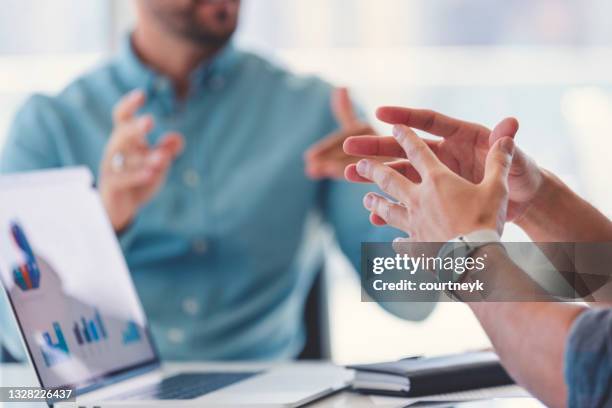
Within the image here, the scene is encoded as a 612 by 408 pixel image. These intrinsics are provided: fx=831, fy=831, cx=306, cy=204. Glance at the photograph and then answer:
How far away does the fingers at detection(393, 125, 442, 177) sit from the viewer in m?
0.72

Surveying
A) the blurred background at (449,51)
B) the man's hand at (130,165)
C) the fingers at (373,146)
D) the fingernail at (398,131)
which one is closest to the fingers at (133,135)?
the man's hand at (130,165)

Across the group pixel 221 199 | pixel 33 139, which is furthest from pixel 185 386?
pixel 33 139

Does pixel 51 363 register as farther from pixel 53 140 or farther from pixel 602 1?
pixel 602 1

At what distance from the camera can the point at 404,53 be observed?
284 cm

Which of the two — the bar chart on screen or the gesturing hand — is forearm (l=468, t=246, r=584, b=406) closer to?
the gesturing hand

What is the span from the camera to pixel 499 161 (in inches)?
28.4

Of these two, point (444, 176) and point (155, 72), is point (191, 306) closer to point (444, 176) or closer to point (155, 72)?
point (155, 72)

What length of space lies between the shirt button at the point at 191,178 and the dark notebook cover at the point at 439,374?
69 cm

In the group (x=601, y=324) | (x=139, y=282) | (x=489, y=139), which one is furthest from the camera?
(x=139, y=282)

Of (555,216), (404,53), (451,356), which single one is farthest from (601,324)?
(404,53)

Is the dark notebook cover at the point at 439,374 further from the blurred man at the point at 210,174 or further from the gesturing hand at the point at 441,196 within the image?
the blurred man at the point at 210,174

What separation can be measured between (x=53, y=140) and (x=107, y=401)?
0.77 metres

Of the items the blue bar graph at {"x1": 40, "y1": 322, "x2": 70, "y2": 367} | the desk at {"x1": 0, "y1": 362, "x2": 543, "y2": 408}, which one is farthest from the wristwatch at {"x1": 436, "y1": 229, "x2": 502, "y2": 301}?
the blue bar graph at {"x1": 40, "y1": 322, "x2": 70, "y2": 367}

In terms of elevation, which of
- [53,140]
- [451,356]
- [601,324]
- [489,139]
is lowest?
[451,356]
